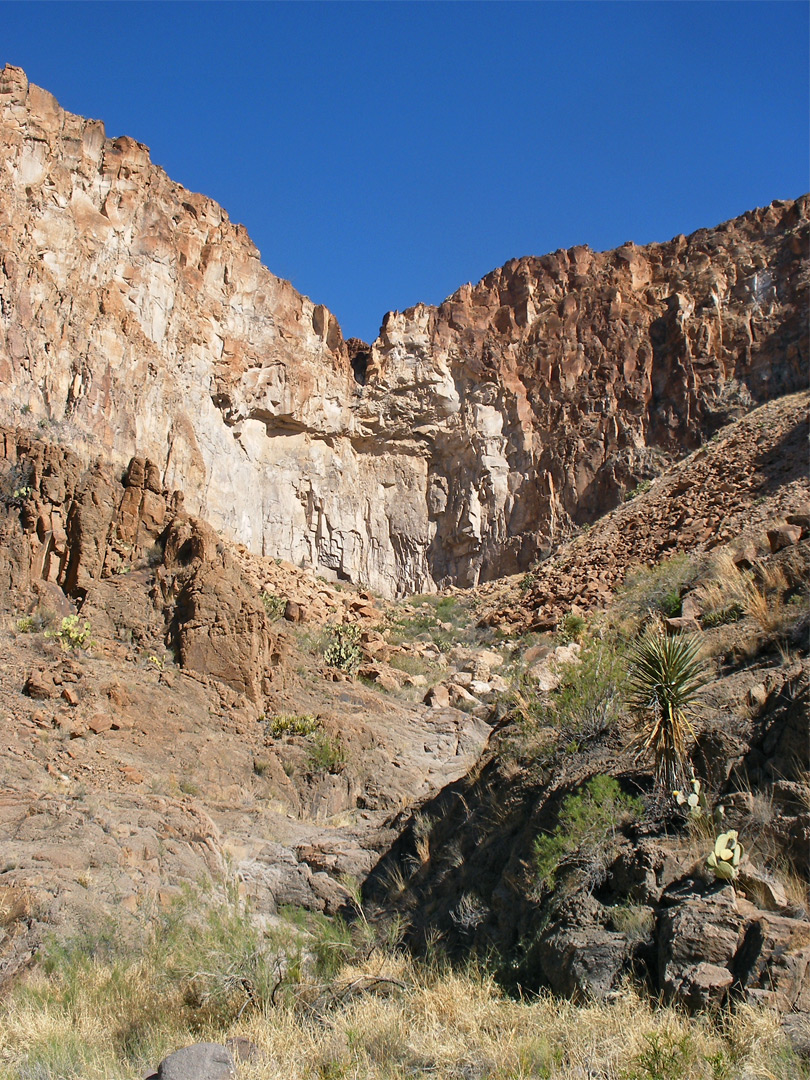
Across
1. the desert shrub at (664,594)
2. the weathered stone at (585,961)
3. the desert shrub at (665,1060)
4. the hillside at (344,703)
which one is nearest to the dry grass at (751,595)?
the hillside at (344,703)

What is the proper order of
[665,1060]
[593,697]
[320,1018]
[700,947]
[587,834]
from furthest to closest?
[593,697], [587,834], [320,1018], [700,947], [665,1060]

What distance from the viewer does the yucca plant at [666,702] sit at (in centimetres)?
580

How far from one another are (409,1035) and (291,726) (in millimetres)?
8585

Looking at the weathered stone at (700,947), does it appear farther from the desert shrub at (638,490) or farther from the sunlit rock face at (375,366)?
the desert shrub at (638,490)

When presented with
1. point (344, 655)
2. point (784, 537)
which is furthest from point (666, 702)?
point (344, 655)

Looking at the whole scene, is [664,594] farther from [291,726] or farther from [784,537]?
[291,726]

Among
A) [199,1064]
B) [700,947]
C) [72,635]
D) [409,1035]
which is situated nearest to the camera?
[700,947]

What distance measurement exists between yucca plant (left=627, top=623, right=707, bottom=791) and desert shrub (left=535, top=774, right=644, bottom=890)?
A: 0.34m

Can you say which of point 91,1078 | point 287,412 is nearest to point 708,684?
point 91,1078

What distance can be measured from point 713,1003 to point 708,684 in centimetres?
309

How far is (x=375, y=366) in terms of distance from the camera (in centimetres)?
4194

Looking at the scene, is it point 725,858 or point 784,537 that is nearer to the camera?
point 725,858

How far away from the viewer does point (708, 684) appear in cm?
682

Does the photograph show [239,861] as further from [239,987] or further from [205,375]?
[205,375]
